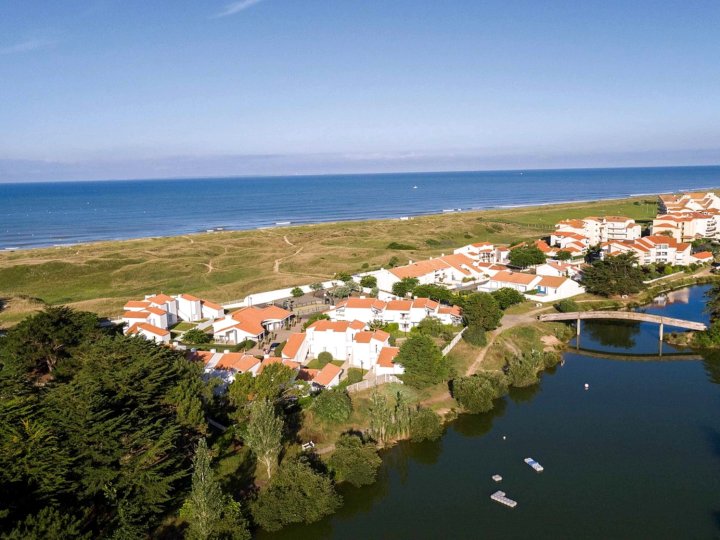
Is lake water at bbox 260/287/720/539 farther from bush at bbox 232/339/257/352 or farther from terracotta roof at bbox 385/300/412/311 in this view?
bush at bbox 232/339/257/352

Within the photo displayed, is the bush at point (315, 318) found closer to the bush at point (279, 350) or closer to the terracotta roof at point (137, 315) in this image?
the bush at point (279, 350)

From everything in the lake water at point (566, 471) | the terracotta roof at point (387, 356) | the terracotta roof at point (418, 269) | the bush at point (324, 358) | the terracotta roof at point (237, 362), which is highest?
the terracotta roof at point (418, 269)

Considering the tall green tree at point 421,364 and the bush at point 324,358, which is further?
the bush at point 324,358

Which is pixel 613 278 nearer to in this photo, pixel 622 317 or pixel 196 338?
pixel 622 317

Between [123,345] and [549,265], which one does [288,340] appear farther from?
[549,265]

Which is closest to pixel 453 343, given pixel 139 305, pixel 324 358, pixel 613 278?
pixel 324 358

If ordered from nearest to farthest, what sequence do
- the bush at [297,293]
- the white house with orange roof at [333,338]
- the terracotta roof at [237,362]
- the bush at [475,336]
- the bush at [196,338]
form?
the terracotta roof at [237,362], the white house with orange roof at [333,338], the bush at [475,336], the bush at [196,338], the bush at [297,293]

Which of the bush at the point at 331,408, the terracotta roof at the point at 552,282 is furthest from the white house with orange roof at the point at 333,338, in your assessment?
the terracotta roof at the point at 552,282
